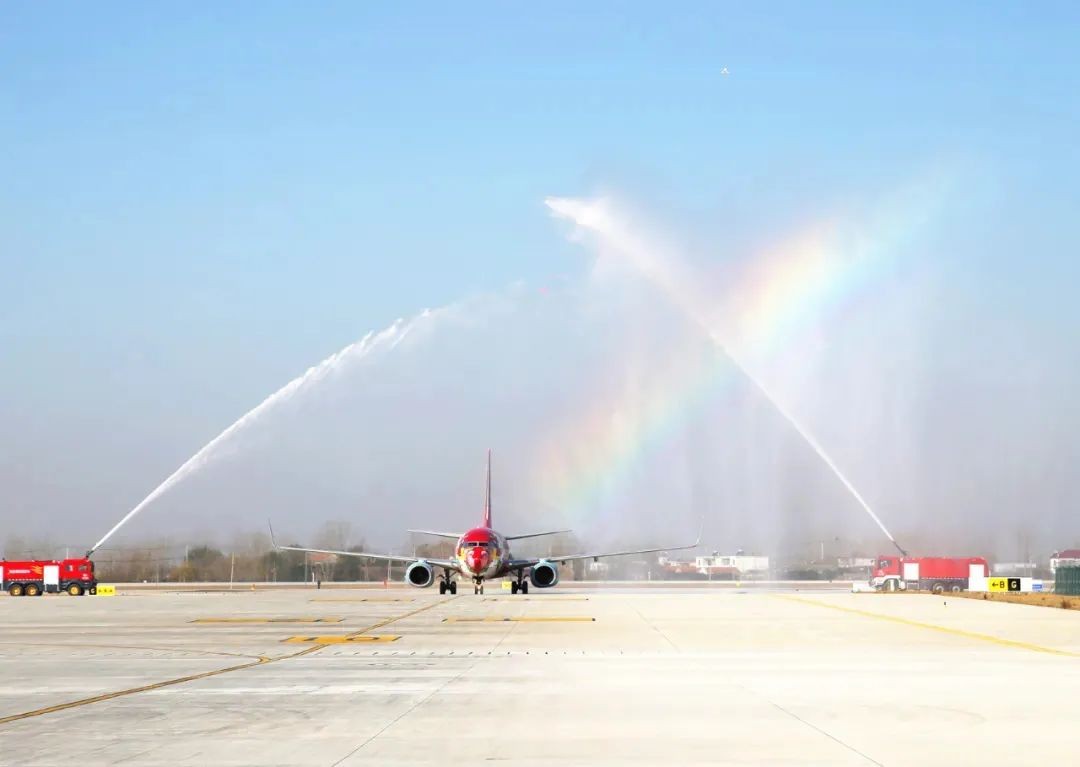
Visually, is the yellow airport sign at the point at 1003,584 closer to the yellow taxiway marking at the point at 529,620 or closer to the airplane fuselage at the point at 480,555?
the airplane fuselage at the point at 480,555

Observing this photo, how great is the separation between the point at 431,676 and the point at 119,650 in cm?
1392

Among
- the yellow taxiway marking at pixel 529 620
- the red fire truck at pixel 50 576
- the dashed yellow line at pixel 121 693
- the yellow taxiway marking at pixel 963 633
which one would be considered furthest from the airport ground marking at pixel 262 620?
the red fire truck at pixel 50 576

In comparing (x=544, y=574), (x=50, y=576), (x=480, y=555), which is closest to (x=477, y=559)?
(x=480, y=555)

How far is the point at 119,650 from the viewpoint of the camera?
1497 inches

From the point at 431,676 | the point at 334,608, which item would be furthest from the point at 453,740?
the point at 334,608

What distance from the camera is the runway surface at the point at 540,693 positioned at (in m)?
17.3

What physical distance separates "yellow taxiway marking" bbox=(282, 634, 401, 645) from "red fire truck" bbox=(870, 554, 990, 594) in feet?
261

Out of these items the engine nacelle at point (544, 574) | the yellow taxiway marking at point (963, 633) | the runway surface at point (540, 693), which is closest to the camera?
the runway surface at point (540, 693)

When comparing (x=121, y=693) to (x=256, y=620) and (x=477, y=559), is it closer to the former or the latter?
(x=256, y=620)

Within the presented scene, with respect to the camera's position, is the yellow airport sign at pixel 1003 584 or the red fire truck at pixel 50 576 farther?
the red fire truck at pixel 50 576

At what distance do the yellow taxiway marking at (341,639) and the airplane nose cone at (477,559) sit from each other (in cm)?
4454

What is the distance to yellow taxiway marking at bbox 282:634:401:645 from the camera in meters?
41.1

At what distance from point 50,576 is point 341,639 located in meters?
67.5

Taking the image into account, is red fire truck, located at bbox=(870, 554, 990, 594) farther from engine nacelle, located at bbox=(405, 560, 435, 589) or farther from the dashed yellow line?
the dashed yellow line
